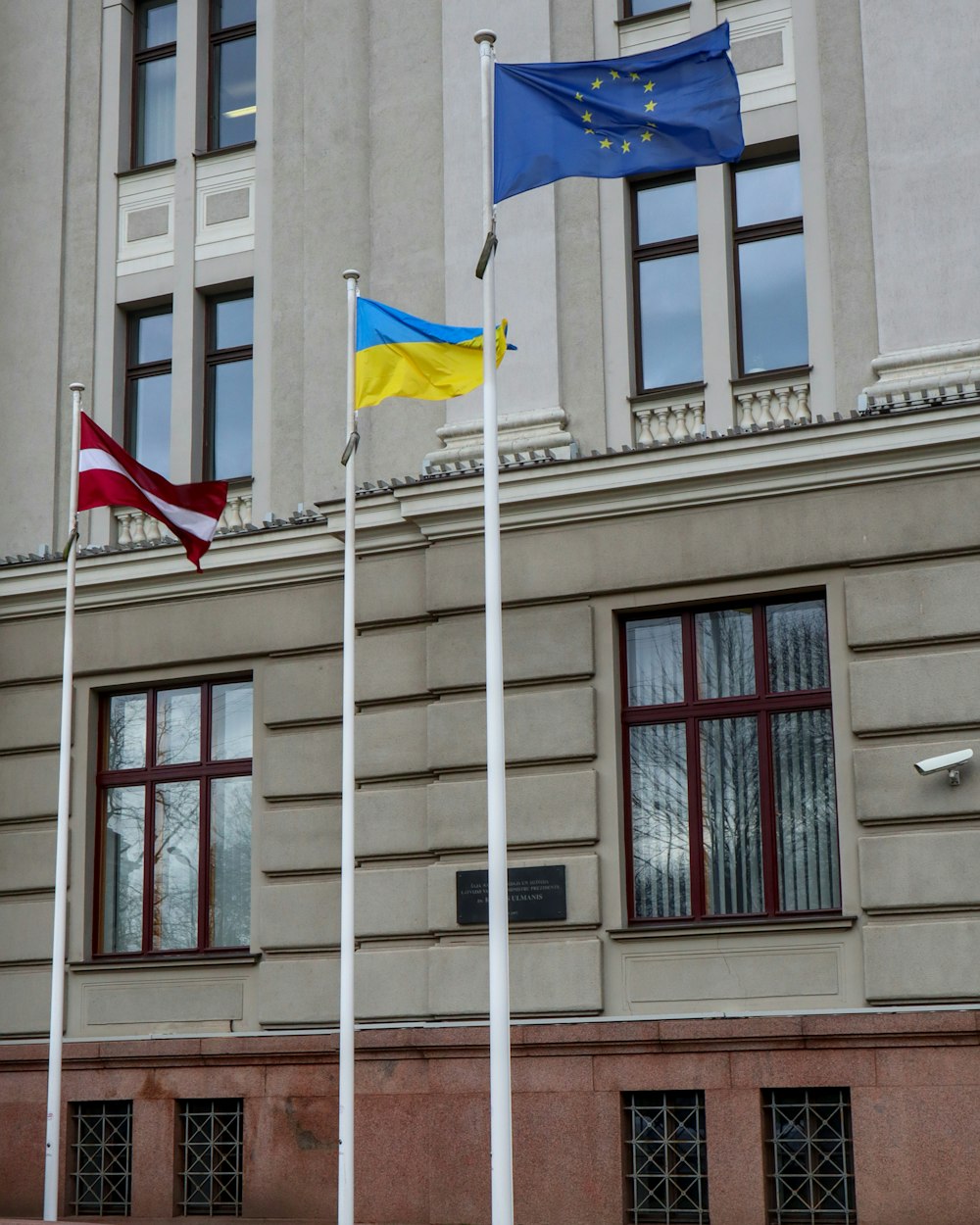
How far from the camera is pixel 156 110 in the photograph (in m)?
23.4

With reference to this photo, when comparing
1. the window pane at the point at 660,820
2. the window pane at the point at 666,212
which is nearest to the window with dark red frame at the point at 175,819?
the window pane at the point at 660,820

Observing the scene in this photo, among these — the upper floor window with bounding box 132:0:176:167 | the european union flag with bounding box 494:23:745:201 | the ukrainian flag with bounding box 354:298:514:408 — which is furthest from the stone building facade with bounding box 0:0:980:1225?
the european union flag with bounding box 494:23:745:201

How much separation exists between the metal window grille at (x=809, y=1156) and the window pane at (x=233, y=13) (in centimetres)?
1465

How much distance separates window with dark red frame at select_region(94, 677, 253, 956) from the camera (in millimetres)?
20625

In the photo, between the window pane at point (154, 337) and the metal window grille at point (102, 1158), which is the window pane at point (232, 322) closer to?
the window pane at point (154, 337)

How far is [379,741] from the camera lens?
19359 millimetres

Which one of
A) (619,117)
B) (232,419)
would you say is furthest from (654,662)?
(232,419)

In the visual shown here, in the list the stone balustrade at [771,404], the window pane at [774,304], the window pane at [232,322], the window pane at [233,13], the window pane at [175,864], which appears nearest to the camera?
the stone balustrade at [771,404]

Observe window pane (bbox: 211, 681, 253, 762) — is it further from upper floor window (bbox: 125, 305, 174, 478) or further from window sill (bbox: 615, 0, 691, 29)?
window sill (bbox: 615, 0, 691, 29)

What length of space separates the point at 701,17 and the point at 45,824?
11852 millimetres

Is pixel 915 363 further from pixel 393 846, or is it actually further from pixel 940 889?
pixel 393 846

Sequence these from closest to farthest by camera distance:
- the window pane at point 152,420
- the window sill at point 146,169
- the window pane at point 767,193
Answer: the window pane at point 767,193 → the window pane at point 152,420 → the window sill at point 146,169

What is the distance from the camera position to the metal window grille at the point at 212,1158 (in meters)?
19.3

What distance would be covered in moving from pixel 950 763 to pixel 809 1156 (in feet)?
12.7
